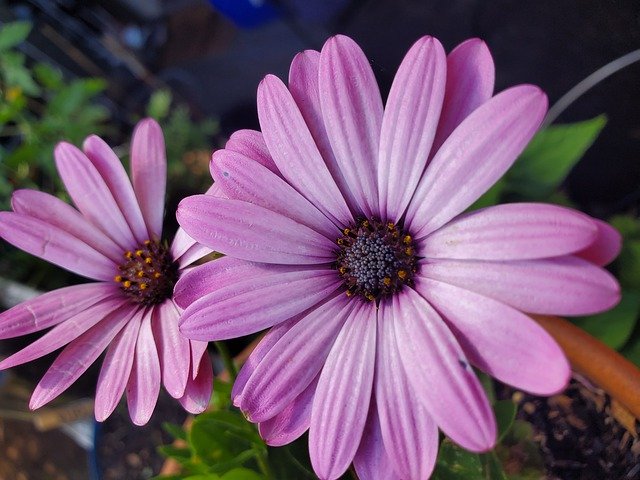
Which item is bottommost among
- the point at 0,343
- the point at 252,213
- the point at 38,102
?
the point at 0,343

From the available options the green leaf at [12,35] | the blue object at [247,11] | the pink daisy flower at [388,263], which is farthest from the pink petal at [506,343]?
the blue object at [247,11]

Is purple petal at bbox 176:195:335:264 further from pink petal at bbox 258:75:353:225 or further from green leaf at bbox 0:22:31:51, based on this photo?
green leaf at bbox 0:22:31:51

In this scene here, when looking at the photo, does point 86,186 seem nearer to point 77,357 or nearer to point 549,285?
point 77,357

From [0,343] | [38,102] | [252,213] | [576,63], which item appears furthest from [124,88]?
[252,213]

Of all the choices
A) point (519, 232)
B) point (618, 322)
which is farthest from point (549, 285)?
point (618, 322)

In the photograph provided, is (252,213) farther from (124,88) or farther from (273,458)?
(124,88)

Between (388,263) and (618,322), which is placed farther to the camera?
(618,322)
